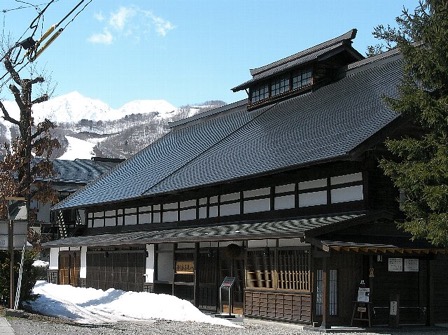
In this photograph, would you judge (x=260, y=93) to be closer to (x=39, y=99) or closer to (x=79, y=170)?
(x=39, y=99)

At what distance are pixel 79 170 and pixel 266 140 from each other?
93.8 ft

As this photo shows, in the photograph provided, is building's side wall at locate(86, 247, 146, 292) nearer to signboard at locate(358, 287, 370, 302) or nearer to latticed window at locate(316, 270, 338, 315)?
latticed window at locate(316, 270, 338, 315)

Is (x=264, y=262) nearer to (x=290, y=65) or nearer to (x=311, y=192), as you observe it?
(x=311, y=192)

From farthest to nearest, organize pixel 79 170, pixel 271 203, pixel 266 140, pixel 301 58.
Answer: pixel 79 170 < pixel 301 58 < pixel 266 140 < pixel 271 203

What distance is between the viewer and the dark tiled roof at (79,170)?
47.7 meters

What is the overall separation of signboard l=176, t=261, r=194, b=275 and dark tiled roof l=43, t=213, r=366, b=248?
1.11 metres

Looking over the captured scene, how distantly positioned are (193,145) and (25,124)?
8053 mm

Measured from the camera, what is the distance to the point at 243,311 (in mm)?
19828

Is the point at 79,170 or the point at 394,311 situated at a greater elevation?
the point at 79,170

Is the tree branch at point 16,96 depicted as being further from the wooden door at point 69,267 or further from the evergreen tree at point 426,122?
the evergreen tree at point 426,122

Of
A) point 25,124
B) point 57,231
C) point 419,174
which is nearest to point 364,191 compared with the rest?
point 419,174

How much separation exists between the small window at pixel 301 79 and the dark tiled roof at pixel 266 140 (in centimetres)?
54

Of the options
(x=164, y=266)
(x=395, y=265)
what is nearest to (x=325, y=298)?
(x=395, y=265)

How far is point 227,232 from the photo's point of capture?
20062 millimetres
